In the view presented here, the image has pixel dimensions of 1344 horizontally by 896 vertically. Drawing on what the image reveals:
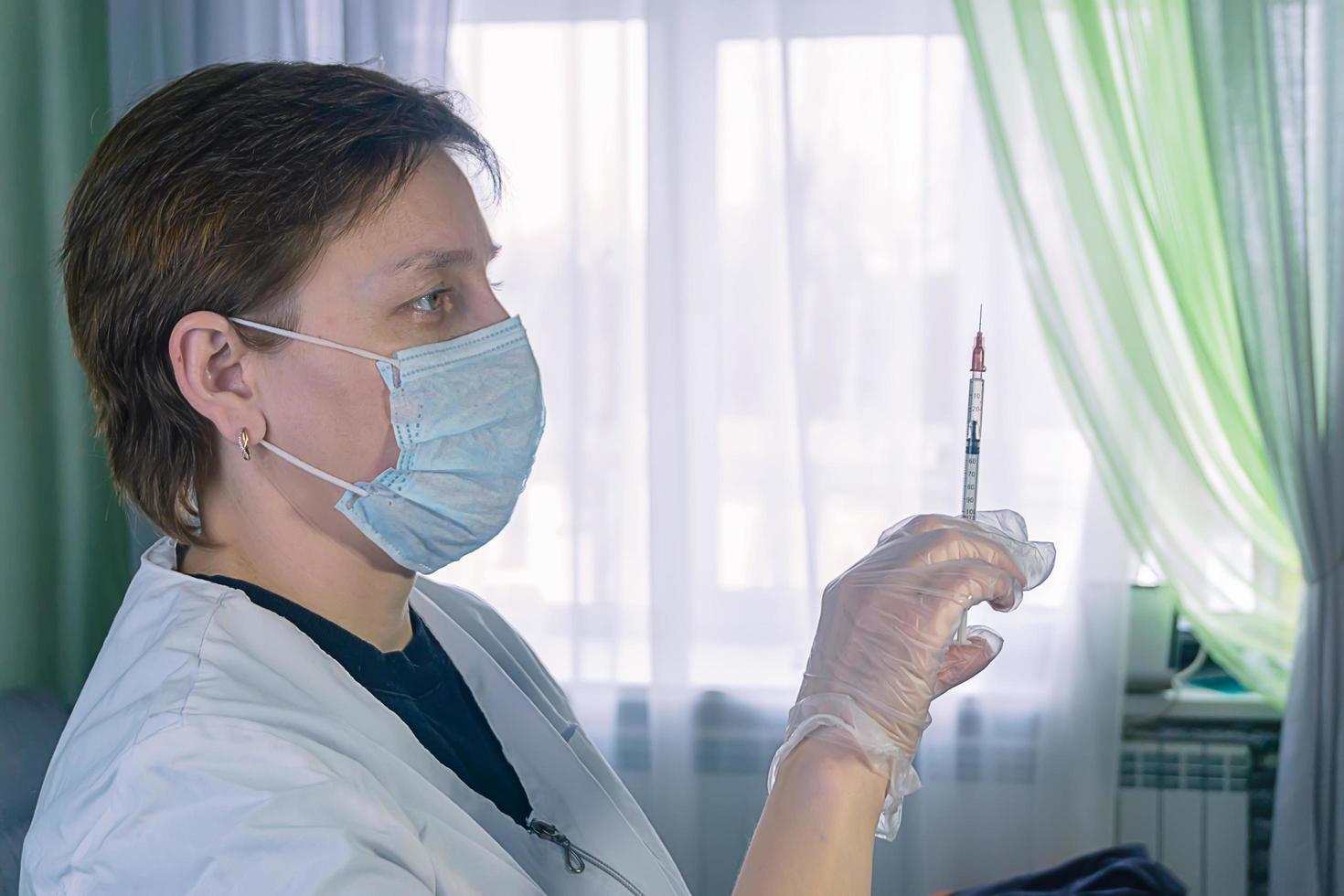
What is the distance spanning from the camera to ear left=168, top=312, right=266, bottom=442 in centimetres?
94

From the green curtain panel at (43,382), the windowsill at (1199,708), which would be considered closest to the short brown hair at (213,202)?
the green curtain panel at (43,382)

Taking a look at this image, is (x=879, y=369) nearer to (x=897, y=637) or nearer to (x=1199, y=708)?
(x=1199, y=708)

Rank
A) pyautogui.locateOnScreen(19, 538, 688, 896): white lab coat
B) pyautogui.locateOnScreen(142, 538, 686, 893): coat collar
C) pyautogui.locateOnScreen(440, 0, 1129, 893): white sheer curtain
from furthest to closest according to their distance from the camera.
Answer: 1. pyautogui.locateOnScreen(440, 0, 1129, 893): white sheer curtain
2. pyautogui.locateOnScreen(142, 538, 686, 893): coat collar
3. pyautogui.locateOnScreen(19, 538, 688, 896): white lab coat

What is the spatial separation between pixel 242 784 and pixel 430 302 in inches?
18.2

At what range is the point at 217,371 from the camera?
0.96 metres

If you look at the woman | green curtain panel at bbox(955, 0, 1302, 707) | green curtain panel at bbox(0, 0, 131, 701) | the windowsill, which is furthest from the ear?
the windowsill

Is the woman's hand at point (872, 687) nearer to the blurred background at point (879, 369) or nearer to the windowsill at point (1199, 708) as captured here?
the blurred background at point (879, 369)

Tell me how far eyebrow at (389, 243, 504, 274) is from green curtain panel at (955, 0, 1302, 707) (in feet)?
4.75

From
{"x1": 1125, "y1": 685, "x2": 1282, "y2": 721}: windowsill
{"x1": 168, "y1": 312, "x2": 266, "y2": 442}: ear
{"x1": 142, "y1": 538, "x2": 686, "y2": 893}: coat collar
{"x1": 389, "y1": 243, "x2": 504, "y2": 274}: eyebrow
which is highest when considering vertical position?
{"x1": 389, "y1": 243, "x2": 504, "y2": 274}: eyebrow

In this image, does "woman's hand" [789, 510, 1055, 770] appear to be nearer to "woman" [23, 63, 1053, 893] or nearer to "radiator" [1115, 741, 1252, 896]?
"woman" [23, 63, 1053, 893]

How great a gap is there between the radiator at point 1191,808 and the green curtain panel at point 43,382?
86.0 inches

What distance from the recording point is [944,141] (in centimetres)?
220

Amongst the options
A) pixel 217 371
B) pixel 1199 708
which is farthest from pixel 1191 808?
pixel 217 371

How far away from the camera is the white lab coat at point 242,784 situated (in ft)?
2.38
